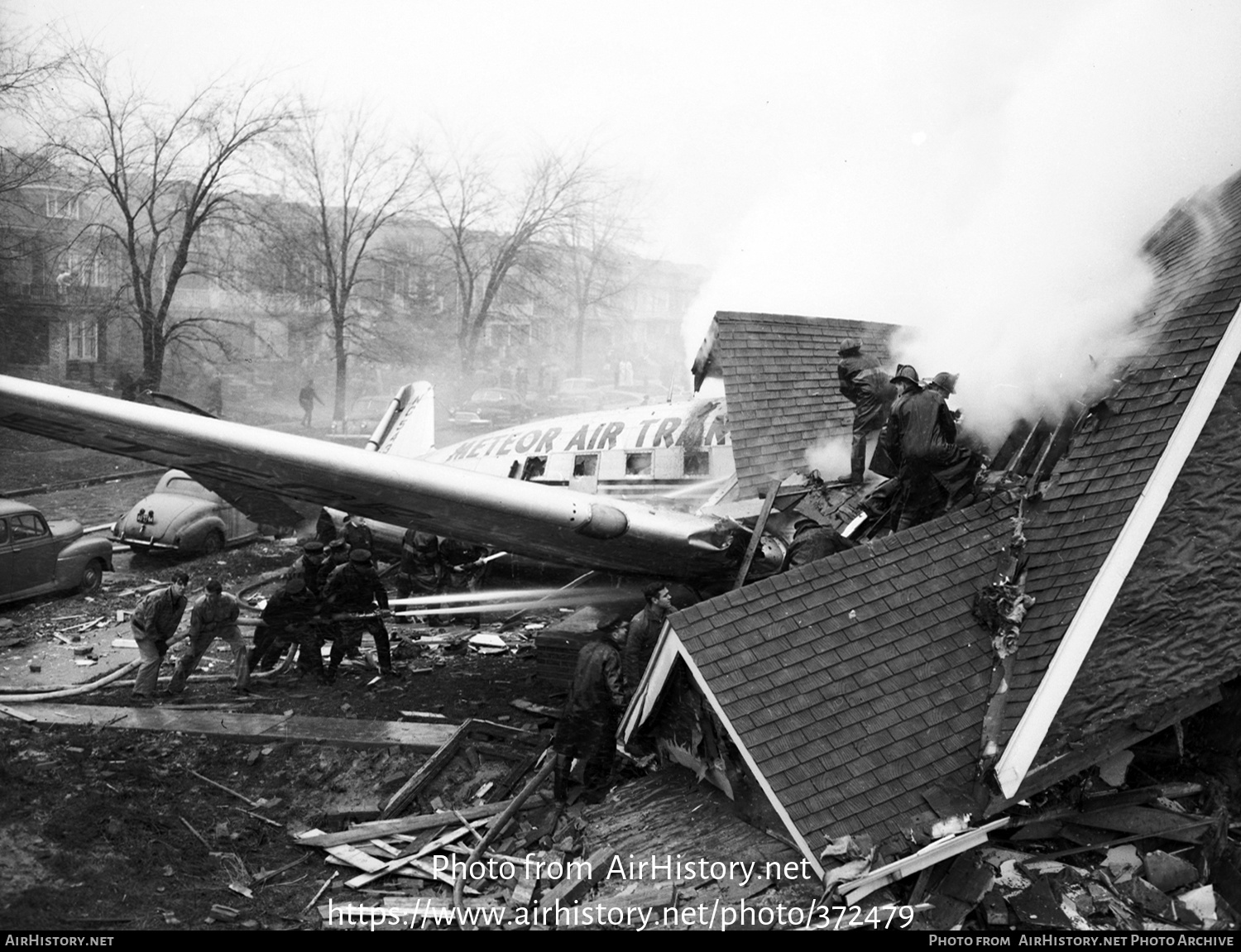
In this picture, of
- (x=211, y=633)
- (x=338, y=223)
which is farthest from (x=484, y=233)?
(x=211, y=633)

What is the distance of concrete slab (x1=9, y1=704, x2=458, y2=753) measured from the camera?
799cm

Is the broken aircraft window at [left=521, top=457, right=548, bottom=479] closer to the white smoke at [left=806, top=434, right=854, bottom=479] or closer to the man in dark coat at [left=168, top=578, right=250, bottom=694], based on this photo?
the white smoke at [left=806, top=434, right=854, bottom=479]

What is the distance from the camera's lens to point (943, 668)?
5.90m

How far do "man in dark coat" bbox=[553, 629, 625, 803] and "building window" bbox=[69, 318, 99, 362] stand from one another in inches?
378

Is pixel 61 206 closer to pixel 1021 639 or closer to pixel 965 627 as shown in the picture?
pixel 965 627

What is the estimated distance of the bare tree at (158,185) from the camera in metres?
13.7

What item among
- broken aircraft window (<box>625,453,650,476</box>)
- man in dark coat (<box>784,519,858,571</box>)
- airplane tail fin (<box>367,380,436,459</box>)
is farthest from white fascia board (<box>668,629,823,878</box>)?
airplane tail fin (<box>367,380,436,459</box>)

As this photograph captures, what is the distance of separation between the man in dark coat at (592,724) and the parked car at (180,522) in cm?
961

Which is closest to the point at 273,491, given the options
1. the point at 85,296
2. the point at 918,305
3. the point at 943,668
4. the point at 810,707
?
the point at 810,707

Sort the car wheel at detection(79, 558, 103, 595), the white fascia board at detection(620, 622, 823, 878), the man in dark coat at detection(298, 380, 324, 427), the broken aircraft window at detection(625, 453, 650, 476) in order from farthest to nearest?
the man in dark coat at detection(298, 380, 324, 427)
the car wheel at detection(79, 558, 103, 595)
the broken aircraft window at detection(625, 453, 650, 476)
the white fascia board at detection(620, 622, 823, 878)

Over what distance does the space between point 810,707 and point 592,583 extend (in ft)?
23.5

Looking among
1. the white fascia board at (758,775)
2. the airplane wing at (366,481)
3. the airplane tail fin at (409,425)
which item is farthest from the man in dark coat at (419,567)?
the white fascia board at (758,775)

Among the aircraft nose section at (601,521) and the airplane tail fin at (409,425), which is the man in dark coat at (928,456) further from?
the airplane tail fin at (409,425)

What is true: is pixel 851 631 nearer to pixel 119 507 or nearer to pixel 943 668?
pixel 943 668
